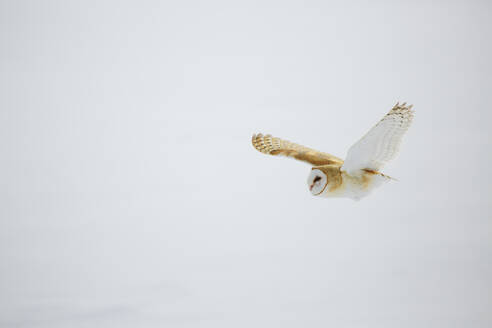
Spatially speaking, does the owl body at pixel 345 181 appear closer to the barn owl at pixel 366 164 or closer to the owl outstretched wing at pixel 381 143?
the barn owl at pixel 366 164

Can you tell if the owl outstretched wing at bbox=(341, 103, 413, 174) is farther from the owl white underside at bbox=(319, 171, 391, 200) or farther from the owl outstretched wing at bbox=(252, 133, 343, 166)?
the owl outstretched wing at bbox=(252, 133, 343, 166)

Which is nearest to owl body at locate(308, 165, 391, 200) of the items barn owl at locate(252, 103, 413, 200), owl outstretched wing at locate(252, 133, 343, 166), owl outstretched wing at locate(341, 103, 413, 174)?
barn owl at locate(252, 103, 413, 200)

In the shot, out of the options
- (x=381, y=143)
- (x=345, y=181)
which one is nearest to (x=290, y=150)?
(x=345, y=181)

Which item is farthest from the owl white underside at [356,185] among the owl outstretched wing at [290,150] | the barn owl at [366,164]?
the owl outstretched wing at [290,150]

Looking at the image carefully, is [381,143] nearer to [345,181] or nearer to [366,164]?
[366,164]

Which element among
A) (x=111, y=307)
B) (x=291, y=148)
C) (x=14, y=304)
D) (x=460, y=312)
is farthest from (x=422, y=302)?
(x=291, y=148)

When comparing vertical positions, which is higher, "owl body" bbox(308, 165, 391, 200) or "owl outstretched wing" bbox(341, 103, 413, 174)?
"owl outstretched wing" bbox(341, 103, 413, 174)
